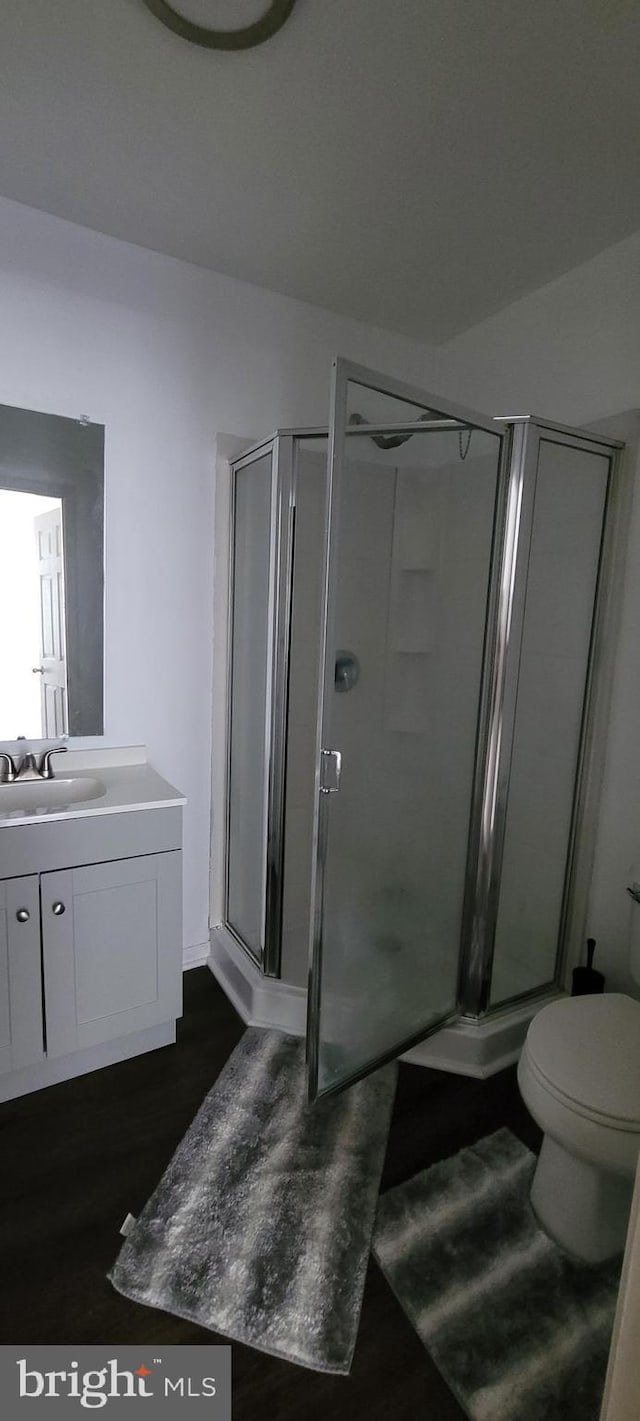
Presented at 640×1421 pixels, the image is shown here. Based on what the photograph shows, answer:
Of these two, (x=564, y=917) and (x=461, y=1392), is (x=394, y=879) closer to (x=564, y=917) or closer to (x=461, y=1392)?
(x=564, y=917)

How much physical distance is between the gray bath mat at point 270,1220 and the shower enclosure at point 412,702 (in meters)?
0.15

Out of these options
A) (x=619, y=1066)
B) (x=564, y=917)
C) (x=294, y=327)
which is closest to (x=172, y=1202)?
(x=619, y=1066)

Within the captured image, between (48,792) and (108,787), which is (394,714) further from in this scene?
(48,792)

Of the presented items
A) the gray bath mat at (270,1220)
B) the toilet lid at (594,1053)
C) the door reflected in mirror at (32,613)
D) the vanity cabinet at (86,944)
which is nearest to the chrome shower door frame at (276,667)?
the vanity cabinet at (86,944)

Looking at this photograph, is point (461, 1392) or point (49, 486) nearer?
point (461, 1392)

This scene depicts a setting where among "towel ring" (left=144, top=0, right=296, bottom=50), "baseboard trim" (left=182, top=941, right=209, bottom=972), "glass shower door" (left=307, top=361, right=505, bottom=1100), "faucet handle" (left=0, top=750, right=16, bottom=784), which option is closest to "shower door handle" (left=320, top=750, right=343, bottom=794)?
"glass shower door" (left=307, top=361, right=505, bottom=1100)

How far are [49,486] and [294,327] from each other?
1.05 m

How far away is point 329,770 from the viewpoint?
1546 mm

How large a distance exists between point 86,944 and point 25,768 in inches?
22.8

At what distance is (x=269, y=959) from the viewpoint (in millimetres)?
2129

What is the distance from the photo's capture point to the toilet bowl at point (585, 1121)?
1.24 metres

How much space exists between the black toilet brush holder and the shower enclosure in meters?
0.12

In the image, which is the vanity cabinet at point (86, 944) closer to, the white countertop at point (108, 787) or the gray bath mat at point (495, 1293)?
the white countertop at point (108, 787)

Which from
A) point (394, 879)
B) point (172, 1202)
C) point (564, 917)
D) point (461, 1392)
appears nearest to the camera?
point (461, 1392)
